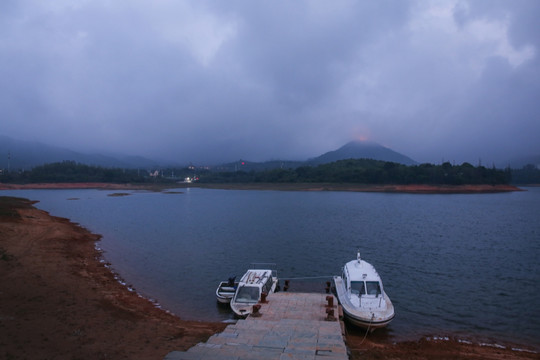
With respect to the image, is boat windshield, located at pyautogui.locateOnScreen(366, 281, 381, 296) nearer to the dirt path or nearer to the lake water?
the lake water

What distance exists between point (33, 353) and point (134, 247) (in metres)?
20.8

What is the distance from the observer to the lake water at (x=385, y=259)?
15.2 metres

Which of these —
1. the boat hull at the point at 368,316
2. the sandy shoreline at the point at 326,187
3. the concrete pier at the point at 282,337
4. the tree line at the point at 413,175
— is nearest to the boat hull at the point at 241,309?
the concrete pier at the point at 282,337

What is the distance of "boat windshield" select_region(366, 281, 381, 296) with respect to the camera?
14406mm

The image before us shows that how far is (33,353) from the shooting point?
8.42 metres

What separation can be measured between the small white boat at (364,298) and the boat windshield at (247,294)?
3382 millimetres

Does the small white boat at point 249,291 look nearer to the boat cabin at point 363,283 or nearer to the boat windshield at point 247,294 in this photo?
the boat windshield at point 247,294

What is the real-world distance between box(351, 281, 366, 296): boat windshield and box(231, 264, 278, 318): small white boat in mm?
3423

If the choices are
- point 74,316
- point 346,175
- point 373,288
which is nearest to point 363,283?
point 373,288

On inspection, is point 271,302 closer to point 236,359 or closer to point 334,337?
point 334,337

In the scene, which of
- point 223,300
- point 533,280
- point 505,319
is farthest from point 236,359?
point 533,280

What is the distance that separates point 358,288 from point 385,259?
1016 centimetres

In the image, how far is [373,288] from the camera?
14547 mm

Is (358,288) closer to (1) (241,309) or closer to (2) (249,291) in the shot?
(2) (249,291)
